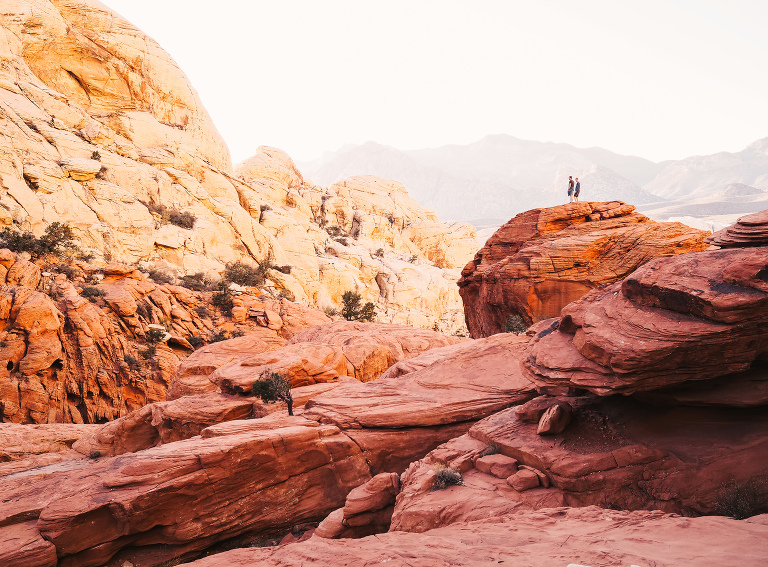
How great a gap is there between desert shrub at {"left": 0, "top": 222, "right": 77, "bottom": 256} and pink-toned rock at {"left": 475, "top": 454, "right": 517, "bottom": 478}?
30.2 m

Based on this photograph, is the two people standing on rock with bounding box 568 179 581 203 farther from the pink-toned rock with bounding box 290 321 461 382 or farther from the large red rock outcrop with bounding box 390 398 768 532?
the large red rock outcrop with bounding box 390 398 768 532

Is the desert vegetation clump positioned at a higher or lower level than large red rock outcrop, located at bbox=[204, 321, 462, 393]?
higher

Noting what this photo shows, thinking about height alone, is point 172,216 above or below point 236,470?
above

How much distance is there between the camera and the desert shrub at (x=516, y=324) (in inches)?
758

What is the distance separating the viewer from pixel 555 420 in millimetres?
10414

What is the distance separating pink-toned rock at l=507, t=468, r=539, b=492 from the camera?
367 inches

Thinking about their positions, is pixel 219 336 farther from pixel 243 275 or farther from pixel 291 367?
pixel 291 367

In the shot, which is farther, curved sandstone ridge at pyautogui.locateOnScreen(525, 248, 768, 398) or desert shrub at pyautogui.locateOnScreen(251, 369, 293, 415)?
desert shrub at pyautogui.locateOnScreen(251, 369, 293, 415)

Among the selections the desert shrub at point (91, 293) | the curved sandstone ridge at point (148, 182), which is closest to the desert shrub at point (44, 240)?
the curved sandstone ridge at point (148, 182)

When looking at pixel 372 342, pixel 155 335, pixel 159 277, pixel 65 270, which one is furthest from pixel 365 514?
pixel 159 277

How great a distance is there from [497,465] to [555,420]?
1.88 metres

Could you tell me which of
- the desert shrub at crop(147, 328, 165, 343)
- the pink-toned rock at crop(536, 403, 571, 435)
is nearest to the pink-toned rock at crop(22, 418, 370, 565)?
the pink-toned rock at crop(536, 403, 571, 435)

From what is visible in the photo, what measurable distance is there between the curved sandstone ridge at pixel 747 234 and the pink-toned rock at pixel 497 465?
7.03m

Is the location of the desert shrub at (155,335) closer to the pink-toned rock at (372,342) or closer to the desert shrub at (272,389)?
the pink-toned rock at (372,342)
